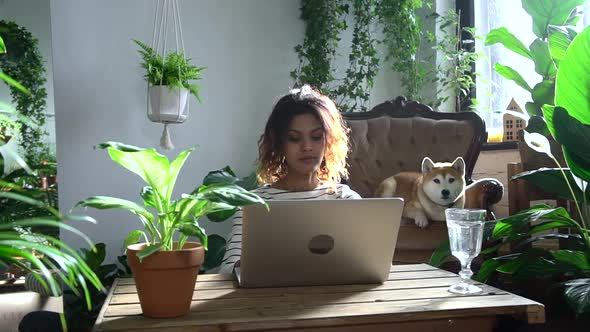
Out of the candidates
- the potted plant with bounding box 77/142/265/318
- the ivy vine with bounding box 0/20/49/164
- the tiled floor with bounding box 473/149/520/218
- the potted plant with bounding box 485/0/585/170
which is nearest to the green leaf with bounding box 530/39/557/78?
the potted plant with bounding box 485/0/585/170

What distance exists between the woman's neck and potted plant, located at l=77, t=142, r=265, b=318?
84 centimetres

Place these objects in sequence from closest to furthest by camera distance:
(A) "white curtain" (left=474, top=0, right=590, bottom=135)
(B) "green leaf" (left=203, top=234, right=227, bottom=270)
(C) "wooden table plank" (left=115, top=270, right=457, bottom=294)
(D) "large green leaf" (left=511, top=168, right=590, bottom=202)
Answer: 1. (C) "wooden table plank" (left=115, top=270, right=457, bottom=294)
2. (D) "large green leaf" (left=511, top=168, right=590, bottom=202)
3. (B) "green leaf" (left=203, top=234, right=227, bottom=270)
4. (A) "white curtain" (left=474, top=0, right=590, bottom=135)

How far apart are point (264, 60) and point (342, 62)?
503mm

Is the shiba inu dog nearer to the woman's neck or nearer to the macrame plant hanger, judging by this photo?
the woman's neck

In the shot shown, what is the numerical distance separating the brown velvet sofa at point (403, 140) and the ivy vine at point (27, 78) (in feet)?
4.84

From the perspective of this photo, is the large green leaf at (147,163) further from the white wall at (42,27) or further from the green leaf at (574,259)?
the white wall at (42,27)

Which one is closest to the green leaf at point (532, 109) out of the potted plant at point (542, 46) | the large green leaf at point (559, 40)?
the potted plant at point (542, 46)

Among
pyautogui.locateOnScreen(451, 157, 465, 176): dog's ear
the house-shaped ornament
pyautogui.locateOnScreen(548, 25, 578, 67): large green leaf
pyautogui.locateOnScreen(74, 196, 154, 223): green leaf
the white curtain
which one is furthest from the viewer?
the white curtain

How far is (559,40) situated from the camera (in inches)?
88.7

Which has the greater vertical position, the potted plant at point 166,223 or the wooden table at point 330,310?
the potted plant at point 166,223

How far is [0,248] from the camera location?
1.84 feet

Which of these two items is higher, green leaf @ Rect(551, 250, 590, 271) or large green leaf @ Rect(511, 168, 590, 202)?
large green leaf @ Rect(511, 168, 590, 202)

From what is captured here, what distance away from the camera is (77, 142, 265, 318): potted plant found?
2.95ft

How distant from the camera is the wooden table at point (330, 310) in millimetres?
918
